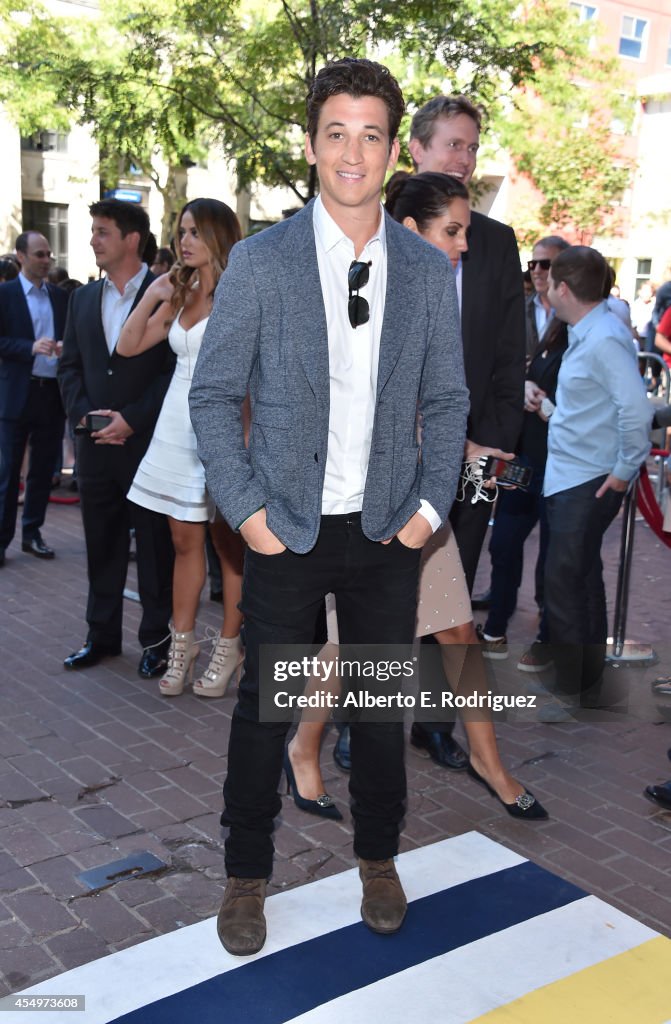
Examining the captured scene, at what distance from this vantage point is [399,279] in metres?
2.96

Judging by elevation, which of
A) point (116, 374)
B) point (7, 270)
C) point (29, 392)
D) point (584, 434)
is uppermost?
point (7, 270)

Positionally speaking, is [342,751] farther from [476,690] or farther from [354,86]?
[354,86]

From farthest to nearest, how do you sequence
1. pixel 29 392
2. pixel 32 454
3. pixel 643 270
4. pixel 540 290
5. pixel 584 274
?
pixel 643 270, pixel 32 454, pixel 29 392, pixel 540 290, pixel 584 274

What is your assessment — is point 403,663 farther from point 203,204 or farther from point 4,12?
point 4,12

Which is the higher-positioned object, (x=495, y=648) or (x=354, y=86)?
(x=354, y=86)

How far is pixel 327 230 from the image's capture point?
292 centimetres

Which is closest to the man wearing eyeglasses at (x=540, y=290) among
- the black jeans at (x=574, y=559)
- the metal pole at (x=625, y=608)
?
the metal pole at (x=625, y=608)

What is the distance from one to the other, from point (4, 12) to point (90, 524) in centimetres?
1375

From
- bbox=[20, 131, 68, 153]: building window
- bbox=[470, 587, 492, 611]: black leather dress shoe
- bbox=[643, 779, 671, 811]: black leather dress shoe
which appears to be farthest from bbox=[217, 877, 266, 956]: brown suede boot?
bbox=[20, 131, 68, 153]: building window

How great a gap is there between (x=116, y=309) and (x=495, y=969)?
3726mm

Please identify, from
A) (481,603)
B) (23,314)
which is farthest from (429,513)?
(23,314)

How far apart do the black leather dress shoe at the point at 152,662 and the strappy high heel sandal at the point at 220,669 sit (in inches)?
10.5

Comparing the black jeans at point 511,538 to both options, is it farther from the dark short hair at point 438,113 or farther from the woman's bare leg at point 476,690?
the dark short hair at point 438,113

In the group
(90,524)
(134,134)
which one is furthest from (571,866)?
(134,134)
